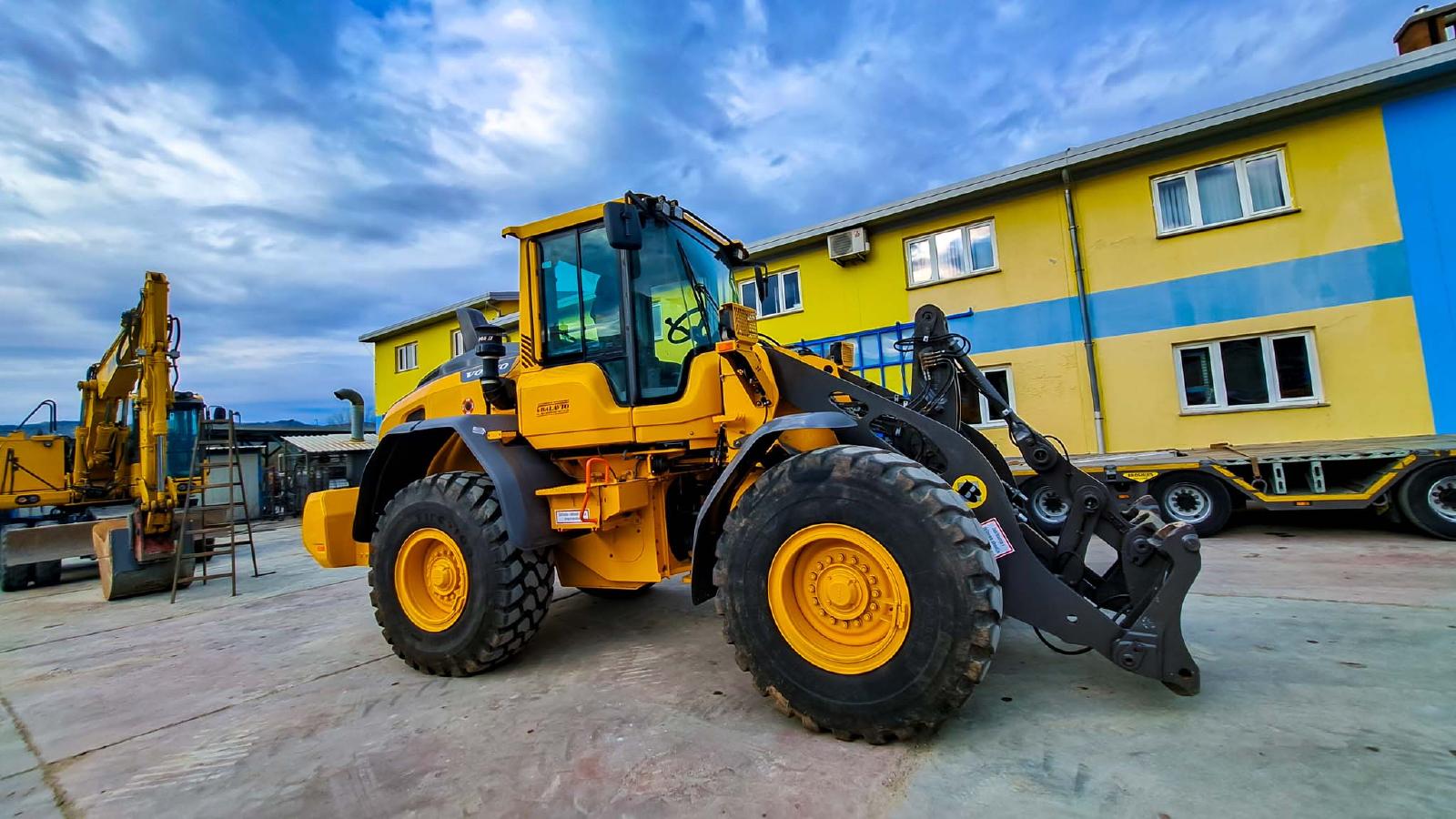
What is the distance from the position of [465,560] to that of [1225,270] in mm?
10432

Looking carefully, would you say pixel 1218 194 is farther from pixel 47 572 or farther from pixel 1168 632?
pixel 47 572

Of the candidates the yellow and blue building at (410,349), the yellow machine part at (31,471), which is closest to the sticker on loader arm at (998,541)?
the yellow machine part at (31,471)

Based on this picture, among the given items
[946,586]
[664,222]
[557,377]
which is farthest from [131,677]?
[946,586]

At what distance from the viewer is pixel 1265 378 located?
8.55 meters

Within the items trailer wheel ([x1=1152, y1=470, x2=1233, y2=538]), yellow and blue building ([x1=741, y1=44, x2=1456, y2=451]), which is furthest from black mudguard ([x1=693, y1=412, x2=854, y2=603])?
trailer wheel ([x1=1152, y1=470, x2=1233, y2=538])

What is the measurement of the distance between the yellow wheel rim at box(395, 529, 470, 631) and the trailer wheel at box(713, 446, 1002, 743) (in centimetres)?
190

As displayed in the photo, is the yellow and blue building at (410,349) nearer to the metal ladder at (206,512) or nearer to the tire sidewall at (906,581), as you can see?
the metal ladder at (206,512)

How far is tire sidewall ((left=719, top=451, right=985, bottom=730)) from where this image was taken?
93.7 inches

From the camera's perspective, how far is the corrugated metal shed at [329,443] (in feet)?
70.2

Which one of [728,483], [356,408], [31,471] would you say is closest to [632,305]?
[728,483]

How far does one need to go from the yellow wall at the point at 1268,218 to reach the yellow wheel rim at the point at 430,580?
32.3ft

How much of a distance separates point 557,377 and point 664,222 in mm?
1180

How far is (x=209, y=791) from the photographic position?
259 cm

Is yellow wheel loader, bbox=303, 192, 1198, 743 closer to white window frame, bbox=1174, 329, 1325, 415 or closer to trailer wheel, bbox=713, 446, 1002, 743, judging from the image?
trailer wheel, bbox=713, 446, 1002, 743
